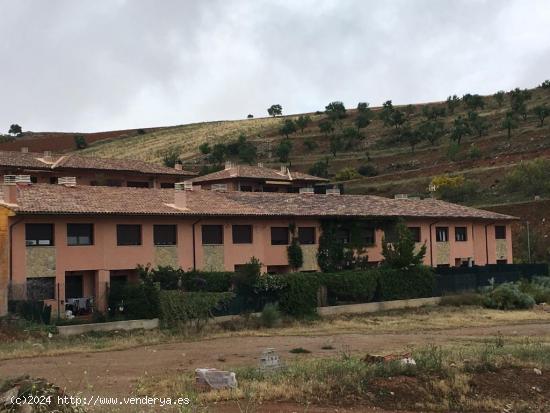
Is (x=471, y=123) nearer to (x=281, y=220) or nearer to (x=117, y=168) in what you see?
(x=117, y=168)

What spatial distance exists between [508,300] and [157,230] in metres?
23.9

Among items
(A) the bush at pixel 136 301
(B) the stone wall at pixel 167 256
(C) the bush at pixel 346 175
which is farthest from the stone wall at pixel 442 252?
(C) the bush at pixel 346 175

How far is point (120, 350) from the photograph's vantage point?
1141 inches

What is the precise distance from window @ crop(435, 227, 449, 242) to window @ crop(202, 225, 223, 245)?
20.4 metres

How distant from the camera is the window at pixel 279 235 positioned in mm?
47375

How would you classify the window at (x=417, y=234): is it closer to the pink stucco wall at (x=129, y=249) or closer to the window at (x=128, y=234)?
the pink stucco wall at (x=129, y=249)

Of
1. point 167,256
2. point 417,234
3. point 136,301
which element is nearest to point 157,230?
point 167,256

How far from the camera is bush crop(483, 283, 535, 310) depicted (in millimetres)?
47469

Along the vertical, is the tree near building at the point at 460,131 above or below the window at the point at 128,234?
above

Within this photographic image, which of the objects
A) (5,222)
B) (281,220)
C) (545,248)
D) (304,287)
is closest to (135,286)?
(5,222)

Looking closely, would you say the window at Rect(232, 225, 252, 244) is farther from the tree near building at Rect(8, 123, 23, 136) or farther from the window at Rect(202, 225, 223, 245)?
the tree near building at Rect(8, 123, 23, 136)

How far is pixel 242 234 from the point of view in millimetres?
45875

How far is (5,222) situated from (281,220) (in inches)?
721

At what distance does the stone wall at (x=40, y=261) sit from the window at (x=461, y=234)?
114ft
